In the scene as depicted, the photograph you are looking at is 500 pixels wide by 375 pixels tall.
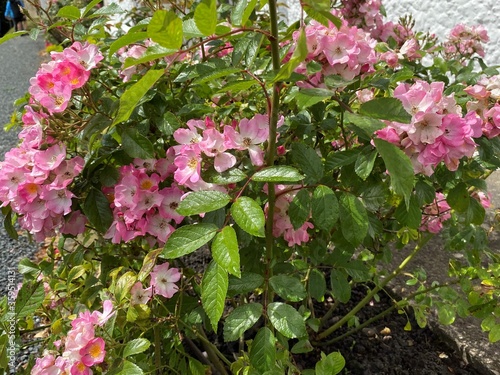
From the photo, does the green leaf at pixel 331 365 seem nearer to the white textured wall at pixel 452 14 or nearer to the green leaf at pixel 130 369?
the green leaf at pixel 130 369

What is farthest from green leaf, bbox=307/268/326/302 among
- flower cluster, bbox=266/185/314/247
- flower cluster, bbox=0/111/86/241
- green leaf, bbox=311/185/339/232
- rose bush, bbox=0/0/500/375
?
flower cluster, bbox=0/111/86/241

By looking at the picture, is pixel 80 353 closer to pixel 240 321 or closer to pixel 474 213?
pixel 240 321

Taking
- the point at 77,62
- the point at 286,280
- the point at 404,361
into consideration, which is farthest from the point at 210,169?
the point at 404,361

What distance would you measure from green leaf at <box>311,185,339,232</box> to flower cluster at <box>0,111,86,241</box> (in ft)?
1.73

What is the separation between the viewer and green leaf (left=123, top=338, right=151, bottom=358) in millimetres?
936

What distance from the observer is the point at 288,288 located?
1.01 m

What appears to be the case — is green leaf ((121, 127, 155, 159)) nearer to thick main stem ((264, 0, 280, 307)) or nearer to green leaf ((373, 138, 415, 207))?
thick main stem ((264, 0, 280, 307))

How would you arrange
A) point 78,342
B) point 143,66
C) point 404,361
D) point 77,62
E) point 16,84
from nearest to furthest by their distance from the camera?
point 78,342 < point 77,62 < point 143,66 < point 404,361 < point 16,84

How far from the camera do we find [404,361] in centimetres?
192

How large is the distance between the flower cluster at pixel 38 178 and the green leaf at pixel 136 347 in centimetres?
32

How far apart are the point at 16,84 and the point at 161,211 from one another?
8298mm

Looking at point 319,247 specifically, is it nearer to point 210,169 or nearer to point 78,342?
point 210,169

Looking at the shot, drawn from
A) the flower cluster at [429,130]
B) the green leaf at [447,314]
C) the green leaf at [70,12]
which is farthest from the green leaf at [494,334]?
the green leaf at [70,12]

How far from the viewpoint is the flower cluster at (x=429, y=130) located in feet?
3.02
